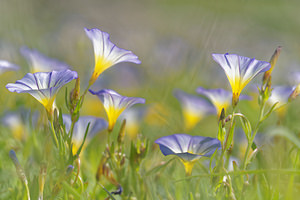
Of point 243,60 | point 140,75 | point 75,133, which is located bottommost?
point 140,75

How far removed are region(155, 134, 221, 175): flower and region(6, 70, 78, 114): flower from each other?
1.29ft

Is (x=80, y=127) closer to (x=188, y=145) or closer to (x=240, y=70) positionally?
(x=188, y=145)

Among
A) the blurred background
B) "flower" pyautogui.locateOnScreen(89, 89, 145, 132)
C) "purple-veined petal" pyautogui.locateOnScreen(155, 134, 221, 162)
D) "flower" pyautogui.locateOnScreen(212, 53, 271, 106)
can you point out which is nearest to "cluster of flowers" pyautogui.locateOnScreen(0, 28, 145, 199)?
"flower" pyautogui.locateOnScreen(89, 89, 145, 132)

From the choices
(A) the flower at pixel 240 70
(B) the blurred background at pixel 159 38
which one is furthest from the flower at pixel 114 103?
(B) the blurred background at pixel 159 38

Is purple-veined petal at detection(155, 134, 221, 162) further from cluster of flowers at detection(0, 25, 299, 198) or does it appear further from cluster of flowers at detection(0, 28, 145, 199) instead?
cluster of flowers at detection(0, 28, 145, 199)

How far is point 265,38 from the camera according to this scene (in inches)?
323

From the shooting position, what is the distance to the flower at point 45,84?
128 cm

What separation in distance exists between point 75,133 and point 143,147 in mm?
376

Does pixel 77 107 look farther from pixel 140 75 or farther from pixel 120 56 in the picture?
pixel 140 75

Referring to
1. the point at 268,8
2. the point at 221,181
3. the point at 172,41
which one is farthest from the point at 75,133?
the point at 268,8

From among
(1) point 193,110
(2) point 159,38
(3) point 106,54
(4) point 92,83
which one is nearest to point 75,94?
(4) point 92,83

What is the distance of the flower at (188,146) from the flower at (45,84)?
15.5 inches

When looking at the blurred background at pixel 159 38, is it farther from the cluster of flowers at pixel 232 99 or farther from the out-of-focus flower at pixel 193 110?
the cluster of flowers at pixel 232 99

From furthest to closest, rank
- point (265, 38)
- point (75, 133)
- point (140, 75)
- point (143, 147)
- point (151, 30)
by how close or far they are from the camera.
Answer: point (151, 30) < point (265, 38) < point (140, 75) < point (75, 133) < point (143, 147)
